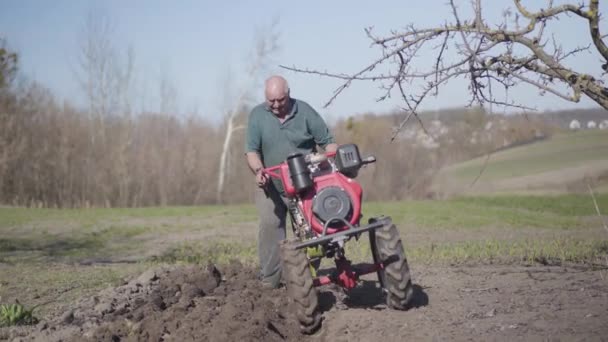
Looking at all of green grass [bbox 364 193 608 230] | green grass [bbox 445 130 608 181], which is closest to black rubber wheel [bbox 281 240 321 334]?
green grass [bbox 364 193 608 230]

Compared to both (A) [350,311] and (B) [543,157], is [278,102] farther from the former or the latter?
(B) [543,157]

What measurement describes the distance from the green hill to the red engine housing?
27.5 m

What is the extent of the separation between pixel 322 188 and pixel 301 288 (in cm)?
86

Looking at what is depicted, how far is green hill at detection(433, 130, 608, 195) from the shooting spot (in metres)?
34.6

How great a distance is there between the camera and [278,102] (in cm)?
660

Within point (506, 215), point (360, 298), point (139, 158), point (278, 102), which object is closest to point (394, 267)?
point (360, 298)

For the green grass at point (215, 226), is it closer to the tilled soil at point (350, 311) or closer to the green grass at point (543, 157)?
the tilled soil at point (350, 311)

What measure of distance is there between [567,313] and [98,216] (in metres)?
18.7

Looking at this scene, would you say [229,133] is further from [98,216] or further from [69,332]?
[69,332]

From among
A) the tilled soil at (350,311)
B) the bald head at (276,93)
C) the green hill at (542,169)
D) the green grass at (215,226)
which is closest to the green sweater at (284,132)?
the bald head at (276,93)

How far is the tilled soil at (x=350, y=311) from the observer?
503 centimetres

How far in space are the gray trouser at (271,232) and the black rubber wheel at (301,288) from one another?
4.54ft

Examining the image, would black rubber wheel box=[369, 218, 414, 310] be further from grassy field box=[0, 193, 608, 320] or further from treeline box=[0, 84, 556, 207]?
treeline box=[0, 84, 556, 207]

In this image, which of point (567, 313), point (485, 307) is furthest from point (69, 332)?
point (567, 313)
